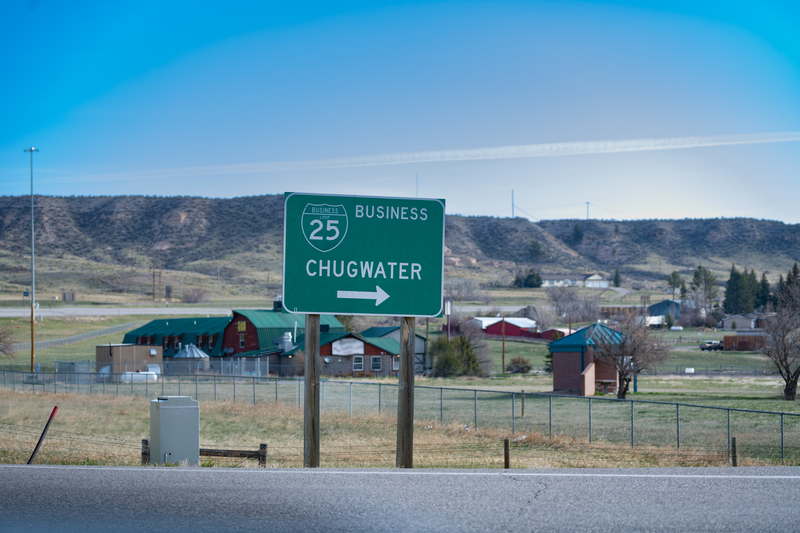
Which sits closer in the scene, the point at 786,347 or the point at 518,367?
the point at 786,347

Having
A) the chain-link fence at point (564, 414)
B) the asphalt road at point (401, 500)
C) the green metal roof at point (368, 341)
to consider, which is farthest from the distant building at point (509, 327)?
the asphalt road at point (401, 500)

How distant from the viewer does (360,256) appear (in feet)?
34.7

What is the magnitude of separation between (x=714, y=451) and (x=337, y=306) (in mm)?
12588

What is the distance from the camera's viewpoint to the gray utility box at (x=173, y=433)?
38.0 ft

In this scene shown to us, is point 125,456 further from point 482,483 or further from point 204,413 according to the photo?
point 204,413

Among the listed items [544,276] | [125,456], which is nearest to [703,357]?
[125,456]

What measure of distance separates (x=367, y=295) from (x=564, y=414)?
25.4 m

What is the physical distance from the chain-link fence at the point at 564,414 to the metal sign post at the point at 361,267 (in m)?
10.0

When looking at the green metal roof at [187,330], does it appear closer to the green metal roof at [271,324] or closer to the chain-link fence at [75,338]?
the green metal roof at [271,324]

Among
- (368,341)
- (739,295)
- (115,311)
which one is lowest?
(368,341)

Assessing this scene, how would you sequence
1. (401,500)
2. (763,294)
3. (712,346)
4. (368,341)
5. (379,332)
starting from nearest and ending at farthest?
(401,500) < (368,341) < (379,332) < (712,346) < (763,294)

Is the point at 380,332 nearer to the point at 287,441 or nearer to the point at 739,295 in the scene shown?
the point at 287,441

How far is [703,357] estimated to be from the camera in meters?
81.8

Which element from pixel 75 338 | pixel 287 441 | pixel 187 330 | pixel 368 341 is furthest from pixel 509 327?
pixel 287 441
